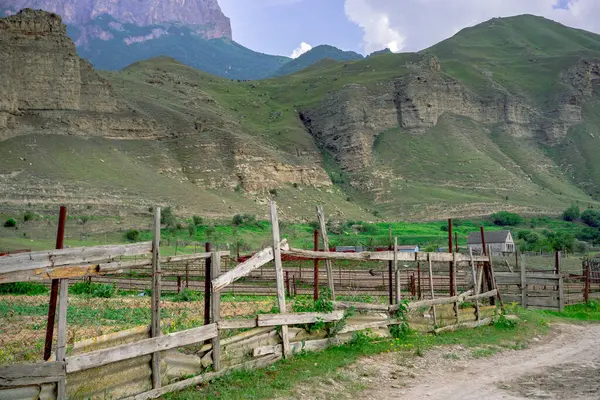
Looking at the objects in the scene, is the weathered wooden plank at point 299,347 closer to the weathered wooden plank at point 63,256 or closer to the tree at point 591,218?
the weathered wooden plank at point 63,256

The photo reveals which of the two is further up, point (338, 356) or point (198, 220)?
point (198, 220)

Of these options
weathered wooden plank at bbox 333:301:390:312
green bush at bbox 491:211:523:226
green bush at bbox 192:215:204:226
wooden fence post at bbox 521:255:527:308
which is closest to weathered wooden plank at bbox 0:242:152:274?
weathered wooden plank at bbox 333:301:390:312

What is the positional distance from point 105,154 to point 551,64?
131890 millimetres

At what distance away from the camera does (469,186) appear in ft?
360

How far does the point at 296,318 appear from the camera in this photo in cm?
Answer: 1076

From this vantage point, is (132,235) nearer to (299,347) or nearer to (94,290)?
(94,290)

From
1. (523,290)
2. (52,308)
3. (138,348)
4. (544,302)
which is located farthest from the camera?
(544,302)

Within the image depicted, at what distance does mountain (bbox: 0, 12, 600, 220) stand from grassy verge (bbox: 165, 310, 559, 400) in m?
62.8

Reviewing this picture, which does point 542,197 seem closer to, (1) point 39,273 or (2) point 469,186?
(2) point 469,186

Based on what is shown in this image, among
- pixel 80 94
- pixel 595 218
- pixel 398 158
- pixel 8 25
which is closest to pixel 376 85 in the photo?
pixel 398 158

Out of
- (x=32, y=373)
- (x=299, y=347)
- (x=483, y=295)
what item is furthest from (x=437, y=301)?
(x=32, y=373)

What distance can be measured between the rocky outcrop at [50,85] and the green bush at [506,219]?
195ft

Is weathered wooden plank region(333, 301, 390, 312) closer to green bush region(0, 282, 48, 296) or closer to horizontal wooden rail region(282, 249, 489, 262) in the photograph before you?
horizontal wooden rail region(282, 249, 489, 262)

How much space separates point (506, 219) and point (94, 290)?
81.6 m
